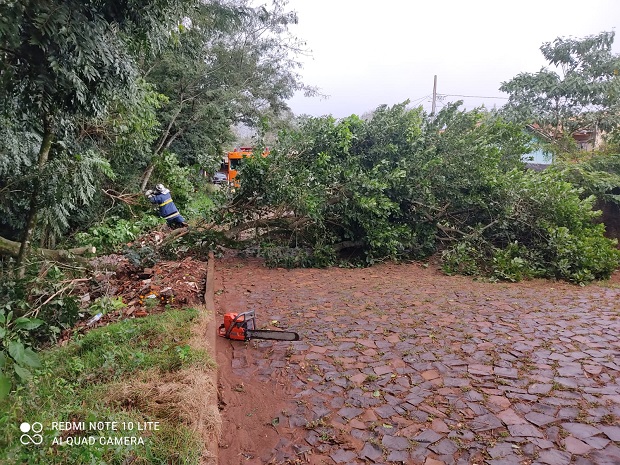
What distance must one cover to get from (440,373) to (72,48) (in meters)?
3.76

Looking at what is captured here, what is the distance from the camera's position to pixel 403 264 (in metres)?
7.68

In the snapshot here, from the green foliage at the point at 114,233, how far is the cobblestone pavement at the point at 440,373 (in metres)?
3.66

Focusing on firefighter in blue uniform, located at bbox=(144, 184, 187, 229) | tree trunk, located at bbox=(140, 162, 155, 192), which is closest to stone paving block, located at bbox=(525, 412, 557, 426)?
firefighter in blue uniform, located at bbox=(144, 184, 187, 229)

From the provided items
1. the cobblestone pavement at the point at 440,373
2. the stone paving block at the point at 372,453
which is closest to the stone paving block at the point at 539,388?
the cobblestone pavement at the point at 440,373

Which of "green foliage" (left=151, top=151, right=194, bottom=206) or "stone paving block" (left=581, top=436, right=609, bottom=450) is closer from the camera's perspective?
"stone paving block" (left=581, top=436, right=609, bottom=450)

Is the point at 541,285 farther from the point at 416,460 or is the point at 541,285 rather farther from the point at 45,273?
the point at 45,273

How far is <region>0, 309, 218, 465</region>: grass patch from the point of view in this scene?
6.34 ft

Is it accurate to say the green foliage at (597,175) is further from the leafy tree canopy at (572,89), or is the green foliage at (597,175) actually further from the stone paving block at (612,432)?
the stone paving block at (612,432)

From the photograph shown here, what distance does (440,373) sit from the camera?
10.5 feet

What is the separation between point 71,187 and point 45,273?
110cm

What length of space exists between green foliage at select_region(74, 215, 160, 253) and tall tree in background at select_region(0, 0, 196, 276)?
168 inches

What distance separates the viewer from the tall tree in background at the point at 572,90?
11.1 m

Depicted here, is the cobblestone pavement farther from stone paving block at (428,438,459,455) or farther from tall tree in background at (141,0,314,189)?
tall tree in background at (141,0,314,189)

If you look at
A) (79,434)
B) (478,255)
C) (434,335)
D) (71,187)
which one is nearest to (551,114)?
(478,255)
